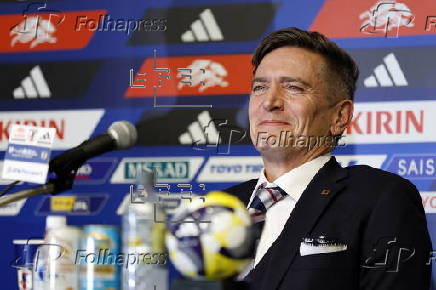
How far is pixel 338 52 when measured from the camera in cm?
165

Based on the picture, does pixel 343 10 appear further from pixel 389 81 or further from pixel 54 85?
Answer: pixel 54 85

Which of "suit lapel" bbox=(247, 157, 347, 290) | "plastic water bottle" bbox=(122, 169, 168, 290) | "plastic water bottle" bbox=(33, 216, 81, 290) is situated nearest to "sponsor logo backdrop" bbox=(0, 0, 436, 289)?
"suit lapel" bbox=(247, 157, 347, 290)

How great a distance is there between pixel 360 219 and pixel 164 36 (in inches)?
34.1

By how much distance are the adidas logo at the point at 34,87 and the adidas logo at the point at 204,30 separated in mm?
A: 468

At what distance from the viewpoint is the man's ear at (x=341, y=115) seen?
66.1 inches

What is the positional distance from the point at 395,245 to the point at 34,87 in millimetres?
1250

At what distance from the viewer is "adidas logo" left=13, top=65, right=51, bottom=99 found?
213 cm

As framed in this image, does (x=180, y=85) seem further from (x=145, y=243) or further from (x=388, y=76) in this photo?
(x=145, y=243)

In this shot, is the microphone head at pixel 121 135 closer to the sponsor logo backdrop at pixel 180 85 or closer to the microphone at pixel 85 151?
the microphone at pixel 85 151

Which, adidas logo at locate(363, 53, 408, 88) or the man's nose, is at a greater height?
adidas logo at locate(363, 53, 408, 88)

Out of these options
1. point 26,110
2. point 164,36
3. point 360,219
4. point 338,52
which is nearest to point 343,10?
point 338,52

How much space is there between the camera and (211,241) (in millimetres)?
759

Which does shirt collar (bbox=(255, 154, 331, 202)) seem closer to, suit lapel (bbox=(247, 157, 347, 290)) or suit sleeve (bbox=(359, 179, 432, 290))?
suit lapel (bbox=(247, 157, 347, 290))

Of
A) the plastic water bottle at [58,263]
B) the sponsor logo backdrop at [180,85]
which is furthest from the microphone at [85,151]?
the sponsor logo backdrop at [180,85]
